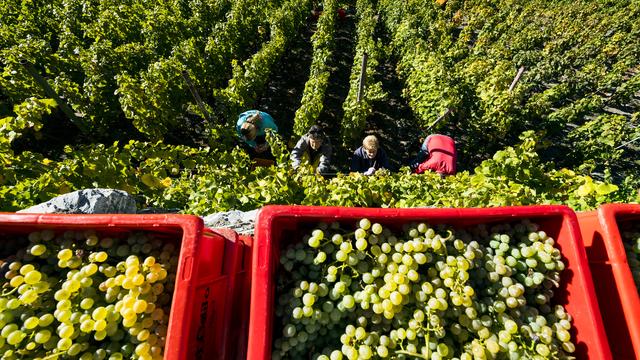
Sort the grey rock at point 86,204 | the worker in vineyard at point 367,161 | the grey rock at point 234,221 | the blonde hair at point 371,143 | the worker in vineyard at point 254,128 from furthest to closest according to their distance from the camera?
the worker in vineyard at point 254,128, the worker in vineyard at point 367,161, the blonde hair at point 371,143, the grey rock at point 234,221, the grey rock at point 86,204

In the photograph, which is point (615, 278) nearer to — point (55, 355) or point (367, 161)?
point (55, 355)

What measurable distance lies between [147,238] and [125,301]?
282 mm

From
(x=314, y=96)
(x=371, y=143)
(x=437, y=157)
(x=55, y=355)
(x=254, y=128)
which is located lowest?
(x=55, y=355)

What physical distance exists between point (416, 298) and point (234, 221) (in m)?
1.54

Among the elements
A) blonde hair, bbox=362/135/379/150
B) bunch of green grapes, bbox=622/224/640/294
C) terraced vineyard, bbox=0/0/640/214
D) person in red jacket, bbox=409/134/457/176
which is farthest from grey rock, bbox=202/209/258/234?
person in red jacket, bbox=409/134/457/176

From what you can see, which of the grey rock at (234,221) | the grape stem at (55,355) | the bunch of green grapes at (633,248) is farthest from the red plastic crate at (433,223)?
the grey rock at (234,221)

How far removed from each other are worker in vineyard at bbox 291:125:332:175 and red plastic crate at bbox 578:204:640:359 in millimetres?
3407

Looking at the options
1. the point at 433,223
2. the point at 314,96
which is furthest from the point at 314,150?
the point at 433,223

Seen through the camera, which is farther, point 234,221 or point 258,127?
point 258,127

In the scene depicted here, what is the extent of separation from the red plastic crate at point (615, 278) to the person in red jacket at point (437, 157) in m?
3.12

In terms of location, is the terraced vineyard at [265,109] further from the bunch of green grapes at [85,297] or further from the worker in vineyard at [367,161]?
the bunch of green grapes at [85,297]

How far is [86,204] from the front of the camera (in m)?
2.10

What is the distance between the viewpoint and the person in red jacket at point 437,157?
184 inches

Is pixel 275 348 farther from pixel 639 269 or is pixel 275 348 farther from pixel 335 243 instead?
pixel 639 269
